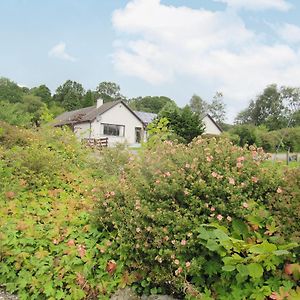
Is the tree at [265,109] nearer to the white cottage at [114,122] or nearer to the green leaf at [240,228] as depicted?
the white cottage at [114,122]

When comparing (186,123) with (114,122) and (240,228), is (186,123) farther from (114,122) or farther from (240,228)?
(240,228)

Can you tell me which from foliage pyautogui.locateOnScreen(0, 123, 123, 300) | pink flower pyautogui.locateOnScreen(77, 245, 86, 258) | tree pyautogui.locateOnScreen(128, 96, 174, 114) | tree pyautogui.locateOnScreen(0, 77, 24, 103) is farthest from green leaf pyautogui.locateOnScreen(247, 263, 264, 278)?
tree pyautogui.locateOnScreen(128, 96, 174, 114)

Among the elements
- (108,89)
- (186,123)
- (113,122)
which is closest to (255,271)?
(186,123)

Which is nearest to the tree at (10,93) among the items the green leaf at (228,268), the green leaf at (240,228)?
the green leaf at (240,228)

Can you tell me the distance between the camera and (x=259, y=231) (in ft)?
9.94

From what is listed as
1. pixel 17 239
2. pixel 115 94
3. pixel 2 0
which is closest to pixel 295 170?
pixel 17 239

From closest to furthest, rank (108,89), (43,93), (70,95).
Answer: (70,95), (43,93), (108,89)

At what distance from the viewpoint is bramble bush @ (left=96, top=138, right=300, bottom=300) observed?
269cm

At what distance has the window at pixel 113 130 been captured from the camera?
3338 cm

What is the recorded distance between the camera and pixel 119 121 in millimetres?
33719

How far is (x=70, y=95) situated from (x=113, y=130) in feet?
115

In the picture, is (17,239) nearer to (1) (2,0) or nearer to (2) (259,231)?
(2) (259,231)

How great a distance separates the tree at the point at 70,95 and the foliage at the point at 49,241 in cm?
5364

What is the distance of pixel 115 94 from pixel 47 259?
80.8 metres
